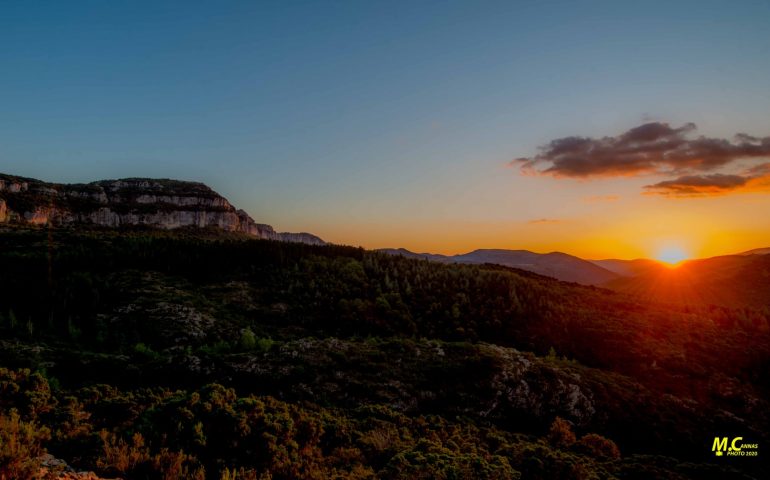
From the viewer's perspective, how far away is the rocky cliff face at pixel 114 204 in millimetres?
113244

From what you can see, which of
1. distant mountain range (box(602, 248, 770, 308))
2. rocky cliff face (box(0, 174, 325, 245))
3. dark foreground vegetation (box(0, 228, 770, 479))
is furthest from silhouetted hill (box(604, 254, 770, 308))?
rocky cliff face (box(0, 174, 325, 245))

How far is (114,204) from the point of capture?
155m

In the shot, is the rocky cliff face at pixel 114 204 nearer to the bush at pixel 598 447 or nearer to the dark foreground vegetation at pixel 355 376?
the dark foreground vegetation at pixel 355 376

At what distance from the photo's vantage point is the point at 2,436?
6.66 m

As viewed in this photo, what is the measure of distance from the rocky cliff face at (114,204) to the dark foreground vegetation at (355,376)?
63.0 m

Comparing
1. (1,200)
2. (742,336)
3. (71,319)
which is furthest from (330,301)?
(1,200)

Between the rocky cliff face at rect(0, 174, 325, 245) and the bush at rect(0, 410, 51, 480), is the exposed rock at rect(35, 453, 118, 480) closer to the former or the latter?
the bush at rect(0, 410, 51, 480)

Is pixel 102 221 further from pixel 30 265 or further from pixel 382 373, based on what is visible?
pixel 382 373

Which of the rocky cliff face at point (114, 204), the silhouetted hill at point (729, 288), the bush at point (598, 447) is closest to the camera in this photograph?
the bush at point (598, 447)

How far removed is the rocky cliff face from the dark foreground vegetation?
6300 cm

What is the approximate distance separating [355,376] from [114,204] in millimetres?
177461

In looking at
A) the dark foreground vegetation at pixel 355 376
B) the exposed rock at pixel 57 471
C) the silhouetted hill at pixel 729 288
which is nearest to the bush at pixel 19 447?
A: the dark foreground vegetation at pixel 355 376

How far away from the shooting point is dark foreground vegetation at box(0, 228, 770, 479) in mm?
8523

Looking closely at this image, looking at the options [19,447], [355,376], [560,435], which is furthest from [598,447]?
[19,447]
